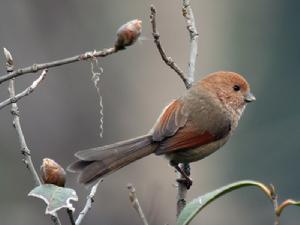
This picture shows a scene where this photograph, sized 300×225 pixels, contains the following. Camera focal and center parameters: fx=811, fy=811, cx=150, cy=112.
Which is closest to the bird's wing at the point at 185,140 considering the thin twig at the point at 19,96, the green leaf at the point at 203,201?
the thin twig at the point at 19,96

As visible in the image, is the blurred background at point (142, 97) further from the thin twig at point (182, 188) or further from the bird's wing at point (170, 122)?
the bird's wing at point (170, 122)

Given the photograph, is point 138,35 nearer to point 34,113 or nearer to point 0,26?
point 34,113

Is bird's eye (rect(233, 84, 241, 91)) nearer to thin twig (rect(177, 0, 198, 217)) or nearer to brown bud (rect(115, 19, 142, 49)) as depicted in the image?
thin twig (rect(177, 0, 198, 217))

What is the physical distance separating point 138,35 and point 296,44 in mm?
11377

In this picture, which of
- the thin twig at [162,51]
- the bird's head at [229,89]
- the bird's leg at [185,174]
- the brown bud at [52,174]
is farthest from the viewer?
the bird's head at [229,89]

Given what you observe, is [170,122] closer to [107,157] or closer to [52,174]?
[107,157]

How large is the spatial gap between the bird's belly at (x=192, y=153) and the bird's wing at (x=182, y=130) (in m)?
0.04

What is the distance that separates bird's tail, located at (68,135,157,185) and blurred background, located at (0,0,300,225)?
168 inches

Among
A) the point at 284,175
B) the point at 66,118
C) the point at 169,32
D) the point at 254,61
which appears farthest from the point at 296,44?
the point at 66,118

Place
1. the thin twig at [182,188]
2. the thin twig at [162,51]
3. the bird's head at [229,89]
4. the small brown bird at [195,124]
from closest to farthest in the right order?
the thin twig at [162,51]
the thin twig at [182,188]
the small brown bird at [195,124]
the bird's head at [229,89]

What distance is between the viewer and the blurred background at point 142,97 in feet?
35.6

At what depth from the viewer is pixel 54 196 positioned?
3.15m

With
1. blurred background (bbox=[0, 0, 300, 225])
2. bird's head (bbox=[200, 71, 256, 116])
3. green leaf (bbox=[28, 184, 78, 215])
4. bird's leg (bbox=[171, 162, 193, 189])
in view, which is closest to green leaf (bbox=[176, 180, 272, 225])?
green leaf (bbox=[28, 184, 78, 215])

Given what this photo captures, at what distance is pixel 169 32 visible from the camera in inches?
526
